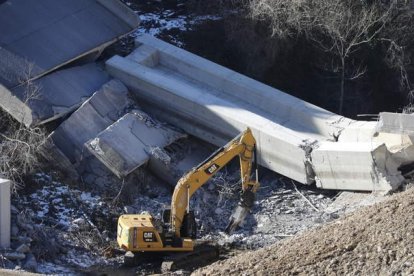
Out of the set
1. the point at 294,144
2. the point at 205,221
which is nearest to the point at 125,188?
the point at 205,221

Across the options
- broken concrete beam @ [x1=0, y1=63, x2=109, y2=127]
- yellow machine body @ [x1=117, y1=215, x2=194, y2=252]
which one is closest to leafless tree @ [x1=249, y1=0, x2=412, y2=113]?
broken concrete beam @ [x1=0, y1=63, x2=109, y2=127]

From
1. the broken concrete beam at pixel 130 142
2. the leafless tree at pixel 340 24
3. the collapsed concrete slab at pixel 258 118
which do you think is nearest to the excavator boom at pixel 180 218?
the collapsed concrete slab at pixel 258 118

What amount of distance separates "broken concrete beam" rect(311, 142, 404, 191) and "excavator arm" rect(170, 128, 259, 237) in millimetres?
1822

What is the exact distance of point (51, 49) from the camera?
20.1 metres

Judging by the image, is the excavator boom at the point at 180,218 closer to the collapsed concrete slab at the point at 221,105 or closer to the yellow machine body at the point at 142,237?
the yellow machine body at the point at 142,237

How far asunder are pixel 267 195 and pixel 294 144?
4.20 feet

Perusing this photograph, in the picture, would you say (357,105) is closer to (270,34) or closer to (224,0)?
(270,34)

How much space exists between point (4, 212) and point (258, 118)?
240 inches

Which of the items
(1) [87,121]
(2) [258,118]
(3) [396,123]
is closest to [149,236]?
(1) [87,121]

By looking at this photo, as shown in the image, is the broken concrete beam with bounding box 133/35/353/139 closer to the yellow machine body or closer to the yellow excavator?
the yellow excavator

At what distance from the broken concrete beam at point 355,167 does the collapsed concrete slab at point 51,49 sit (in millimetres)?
5460

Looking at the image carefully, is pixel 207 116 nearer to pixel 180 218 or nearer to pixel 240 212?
pixel 240 212

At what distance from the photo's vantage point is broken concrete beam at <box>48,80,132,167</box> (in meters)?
19.0

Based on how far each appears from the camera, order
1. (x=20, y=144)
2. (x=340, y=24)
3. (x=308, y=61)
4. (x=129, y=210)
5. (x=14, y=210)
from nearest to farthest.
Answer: (x=14, y=210) → (x=20, y=144) → (x=129, y=210) → (x=340, y=24) → (x=308, y=61)
